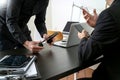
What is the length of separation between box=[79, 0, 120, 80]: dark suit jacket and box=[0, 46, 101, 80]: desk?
0.11 m

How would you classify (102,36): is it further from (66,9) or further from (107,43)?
(66,9)

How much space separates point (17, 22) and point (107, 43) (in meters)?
0.84

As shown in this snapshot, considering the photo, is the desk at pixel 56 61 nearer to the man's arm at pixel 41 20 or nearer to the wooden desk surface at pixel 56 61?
the wooden desk surface at pixel 56 61

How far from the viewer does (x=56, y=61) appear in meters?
1.33

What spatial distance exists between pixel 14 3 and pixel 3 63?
58 centimetres

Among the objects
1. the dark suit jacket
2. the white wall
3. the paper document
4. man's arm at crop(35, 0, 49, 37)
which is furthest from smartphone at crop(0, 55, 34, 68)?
the white wall

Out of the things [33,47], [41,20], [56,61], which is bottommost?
[56,61]

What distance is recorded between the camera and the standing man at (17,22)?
1.53 meters

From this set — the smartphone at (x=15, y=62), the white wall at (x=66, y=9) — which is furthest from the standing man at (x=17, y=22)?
the white wall at (x=66, y=9)

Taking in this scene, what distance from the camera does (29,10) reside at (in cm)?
177

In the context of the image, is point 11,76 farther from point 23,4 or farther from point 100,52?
point 23,4

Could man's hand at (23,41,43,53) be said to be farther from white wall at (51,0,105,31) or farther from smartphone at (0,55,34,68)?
white wall at (51,0,105,31)

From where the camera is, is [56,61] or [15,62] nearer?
[15,62]

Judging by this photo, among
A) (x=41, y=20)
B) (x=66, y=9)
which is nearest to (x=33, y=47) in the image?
(x=41, y=20)
